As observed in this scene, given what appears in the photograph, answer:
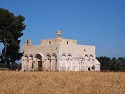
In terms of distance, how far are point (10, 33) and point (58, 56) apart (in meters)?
7.74

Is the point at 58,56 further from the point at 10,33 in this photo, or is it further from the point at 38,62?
the point at 10,33

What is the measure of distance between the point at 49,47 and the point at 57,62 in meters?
2.70

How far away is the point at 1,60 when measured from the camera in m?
32.3

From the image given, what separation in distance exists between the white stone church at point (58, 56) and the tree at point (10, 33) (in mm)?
5777

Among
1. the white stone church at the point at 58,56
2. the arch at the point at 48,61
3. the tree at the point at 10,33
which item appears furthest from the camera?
the arch at the point at 48,61

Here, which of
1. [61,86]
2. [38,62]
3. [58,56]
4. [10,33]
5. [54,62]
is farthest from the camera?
[38,62]

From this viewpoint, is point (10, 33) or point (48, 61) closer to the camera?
point (10, 33)

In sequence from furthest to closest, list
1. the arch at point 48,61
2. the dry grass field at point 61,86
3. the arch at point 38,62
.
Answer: the arch at point 38,62 < the arch at point 48,61 < the dry grass field at point 61,86

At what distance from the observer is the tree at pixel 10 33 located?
3048 cm

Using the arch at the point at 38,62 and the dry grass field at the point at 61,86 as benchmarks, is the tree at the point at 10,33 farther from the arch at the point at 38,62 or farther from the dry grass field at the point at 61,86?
the dry grass field at the point at 61,86

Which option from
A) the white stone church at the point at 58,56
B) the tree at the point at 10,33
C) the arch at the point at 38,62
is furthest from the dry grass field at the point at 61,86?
the arch at the point at 38,62

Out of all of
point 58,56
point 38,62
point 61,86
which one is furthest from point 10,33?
point 61,86

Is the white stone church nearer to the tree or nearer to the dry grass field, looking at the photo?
the tree

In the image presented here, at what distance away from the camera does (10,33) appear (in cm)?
3031
